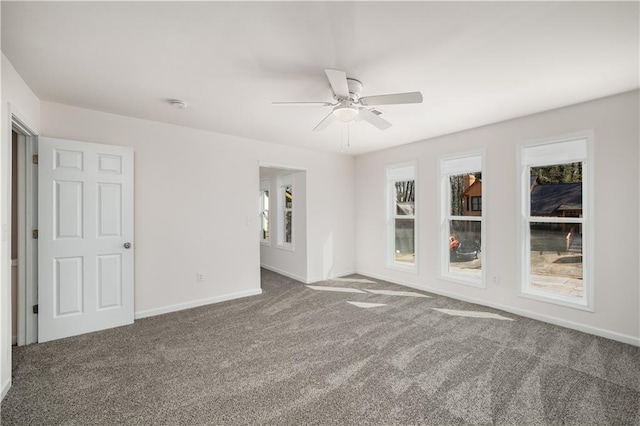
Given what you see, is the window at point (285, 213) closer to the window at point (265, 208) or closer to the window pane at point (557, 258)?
the window at point (265, 208)

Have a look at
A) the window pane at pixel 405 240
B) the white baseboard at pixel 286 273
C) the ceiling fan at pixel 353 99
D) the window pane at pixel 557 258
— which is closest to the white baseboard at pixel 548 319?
the window pane at pixel 557 258

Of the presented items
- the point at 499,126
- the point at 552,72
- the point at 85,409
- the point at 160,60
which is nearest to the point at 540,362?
the point at 552,72

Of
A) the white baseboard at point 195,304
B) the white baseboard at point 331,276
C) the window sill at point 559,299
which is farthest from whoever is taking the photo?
the white baseboard at point 331,276

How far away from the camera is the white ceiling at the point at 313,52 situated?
1.71 metres

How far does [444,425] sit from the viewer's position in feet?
5.88

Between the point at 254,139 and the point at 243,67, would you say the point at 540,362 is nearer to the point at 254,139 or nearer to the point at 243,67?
the point at 243,67

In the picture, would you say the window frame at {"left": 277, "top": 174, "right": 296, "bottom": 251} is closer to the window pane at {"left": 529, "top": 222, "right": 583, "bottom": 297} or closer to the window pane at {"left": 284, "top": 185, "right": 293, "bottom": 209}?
the window pane at {"left": 284, "top": 185, "right": 293, "bottom": 209}

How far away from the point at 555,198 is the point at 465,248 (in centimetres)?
131

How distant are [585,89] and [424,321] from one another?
2.90 m

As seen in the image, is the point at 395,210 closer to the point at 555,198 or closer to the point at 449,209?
the point at 449,209

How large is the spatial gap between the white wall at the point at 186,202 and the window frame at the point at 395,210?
1792 mm

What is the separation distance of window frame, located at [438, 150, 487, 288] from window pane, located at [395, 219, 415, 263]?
0.60 metres

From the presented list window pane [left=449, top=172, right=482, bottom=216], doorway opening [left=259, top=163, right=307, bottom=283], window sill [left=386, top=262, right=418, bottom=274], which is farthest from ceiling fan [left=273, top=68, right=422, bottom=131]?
window sill [left=386, top=262, right=418, bottom=274]

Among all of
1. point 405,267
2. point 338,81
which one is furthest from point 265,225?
point 338,81
